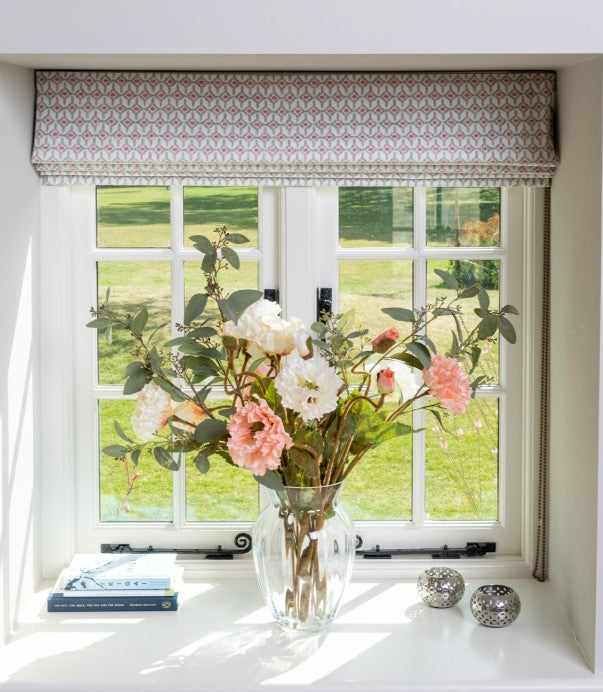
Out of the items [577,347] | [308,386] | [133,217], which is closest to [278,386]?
[308,386]

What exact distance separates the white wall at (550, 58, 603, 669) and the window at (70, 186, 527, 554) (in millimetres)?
184

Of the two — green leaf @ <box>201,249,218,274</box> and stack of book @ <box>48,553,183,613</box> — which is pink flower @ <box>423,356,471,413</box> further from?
stack of book @ <box>48,553,183,613</box>

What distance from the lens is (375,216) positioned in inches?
107

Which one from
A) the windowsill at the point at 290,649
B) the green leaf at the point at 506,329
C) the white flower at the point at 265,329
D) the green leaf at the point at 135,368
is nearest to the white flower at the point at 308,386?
the white flower at the point at 265,329

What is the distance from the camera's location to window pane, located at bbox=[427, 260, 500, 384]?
2.72 m

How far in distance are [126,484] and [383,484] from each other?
2.36 feet

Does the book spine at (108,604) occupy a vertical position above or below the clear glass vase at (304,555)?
below

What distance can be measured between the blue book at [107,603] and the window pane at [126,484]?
0.31 metres

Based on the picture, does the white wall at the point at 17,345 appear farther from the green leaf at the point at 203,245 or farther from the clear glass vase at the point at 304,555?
the clear glass vase at the point at 304,555

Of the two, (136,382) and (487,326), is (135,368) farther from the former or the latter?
(487,326)

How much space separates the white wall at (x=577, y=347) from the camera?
2.23m

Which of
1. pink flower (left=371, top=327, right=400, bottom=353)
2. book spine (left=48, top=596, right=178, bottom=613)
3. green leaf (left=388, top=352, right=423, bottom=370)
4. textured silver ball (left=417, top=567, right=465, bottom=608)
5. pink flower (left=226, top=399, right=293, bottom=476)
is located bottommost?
book spine (left=48, top=596, right=178, bottom=613)

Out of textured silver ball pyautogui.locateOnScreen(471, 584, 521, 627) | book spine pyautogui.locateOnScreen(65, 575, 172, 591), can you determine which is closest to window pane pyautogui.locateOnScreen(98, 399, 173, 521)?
book spine pyautogui.locateOnScreen(65, 575, 172, 591)

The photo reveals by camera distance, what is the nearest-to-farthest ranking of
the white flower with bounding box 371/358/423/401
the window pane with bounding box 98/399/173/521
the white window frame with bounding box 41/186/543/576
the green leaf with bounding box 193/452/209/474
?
the green leaf with bounding box 193/452/209/474, the white flower with bounding box 371/358/423/401, the white window frame with bounding box 41/186/543/576, the window pane with bounding box 98/399/173/521
